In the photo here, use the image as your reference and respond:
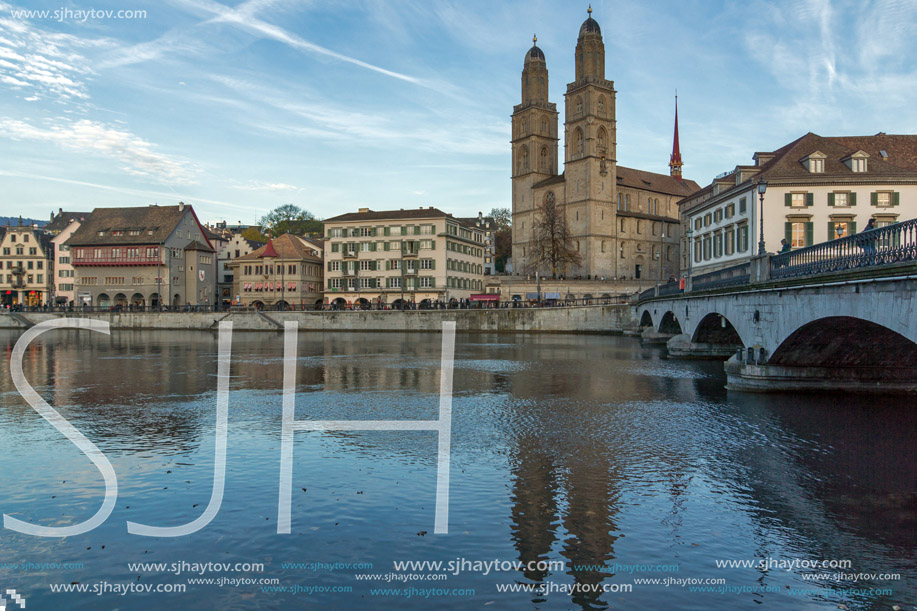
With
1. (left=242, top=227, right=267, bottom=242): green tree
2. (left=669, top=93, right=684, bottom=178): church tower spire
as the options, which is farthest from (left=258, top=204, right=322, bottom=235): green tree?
(left=669, top=93, right=684, bottom=178): church tower spire

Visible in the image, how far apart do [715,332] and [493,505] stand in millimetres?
35590

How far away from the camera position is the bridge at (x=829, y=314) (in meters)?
17.5

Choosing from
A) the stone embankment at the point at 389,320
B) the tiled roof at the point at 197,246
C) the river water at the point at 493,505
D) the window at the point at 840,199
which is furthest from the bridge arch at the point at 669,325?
the tiled roof at the point at 197,246

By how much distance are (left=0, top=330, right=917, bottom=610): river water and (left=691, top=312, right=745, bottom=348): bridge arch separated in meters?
16.7

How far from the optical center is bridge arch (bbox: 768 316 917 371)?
74.6 feet

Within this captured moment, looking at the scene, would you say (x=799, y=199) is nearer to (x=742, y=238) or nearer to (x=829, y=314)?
(x=742, y=238)

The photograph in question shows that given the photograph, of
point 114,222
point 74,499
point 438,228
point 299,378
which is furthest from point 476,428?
point 114,222

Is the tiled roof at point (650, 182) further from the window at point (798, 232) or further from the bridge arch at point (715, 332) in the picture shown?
the bridge arch at point (715, 332)

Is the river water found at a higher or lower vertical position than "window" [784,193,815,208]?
lower

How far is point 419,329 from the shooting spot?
8912 cm

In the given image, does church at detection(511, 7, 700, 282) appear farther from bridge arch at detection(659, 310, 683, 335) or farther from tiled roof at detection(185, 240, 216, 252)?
tiled roof at detection(185, 240, 216, 252)

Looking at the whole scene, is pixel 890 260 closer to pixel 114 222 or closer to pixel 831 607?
pixel 831 607

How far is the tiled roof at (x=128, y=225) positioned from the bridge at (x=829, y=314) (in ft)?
318

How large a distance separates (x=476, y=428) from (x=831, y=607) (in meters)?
12.8
